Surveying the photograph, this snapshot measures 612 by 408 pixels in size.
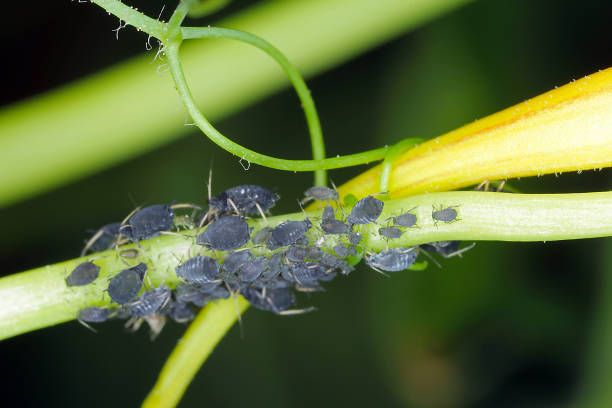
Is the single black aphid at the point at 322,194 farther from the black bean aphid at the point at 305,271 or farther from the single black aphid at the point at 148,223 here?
the single black aphid at the point at 148,223

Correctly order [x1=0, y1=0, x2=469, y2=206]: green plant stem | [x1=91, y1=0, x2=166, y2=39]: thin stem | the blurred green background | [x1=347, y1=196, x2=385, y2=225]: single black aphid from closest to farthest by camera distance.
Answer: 1. [x1=91, y1=0, x2=166, y2=39]: thin stem
2. [x1=347, y1=196, x2=385, y2=225]: single black aphid
3. [x1=0, y1=0, x2=469, y2=206]: green plant stem
4. the blurred green background

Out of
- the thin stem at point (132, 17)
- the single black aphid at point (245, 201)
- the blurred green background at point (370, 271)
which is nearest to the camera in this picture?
the thin stem at point (132, 17)

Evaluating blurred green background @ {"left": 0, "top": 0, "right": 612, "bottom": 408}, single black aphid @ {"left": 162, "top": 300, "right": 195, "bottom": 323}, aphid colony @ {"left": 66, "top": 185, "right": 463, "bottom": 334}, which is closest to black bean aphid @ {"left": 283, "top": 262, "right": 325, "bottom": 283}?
aphid colony @ {"left": 66, "top": 185, "right": 463, "bottom": 334}

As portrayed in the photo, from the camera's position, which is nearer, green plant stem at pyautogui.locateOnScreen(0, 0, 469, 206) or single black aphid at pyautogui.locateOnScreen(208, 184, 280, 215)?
single black aphid at pyautogui.locateOnScreen(208, 184, 280, 215)

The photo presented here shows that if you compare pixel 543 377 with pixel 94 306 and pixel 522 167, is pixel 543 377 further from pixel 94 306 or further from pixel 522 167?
pixel 94 306

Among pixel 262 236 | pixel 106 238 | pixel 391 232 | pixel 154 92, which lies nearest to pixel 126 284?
pixel 106 238

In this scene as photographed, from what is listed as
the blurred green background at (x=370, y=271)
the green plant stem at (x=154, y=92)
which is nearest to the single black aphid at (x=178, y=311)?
the green plant stem at (x=154, y=92)

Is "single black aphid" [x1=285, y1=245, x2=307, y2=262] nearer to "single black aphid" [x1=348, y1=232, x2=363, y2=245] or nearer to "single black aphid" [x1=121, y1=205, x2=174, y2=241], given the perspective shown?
"single black aphid" [x1=348, y1=232, x2=363, y2=245]
